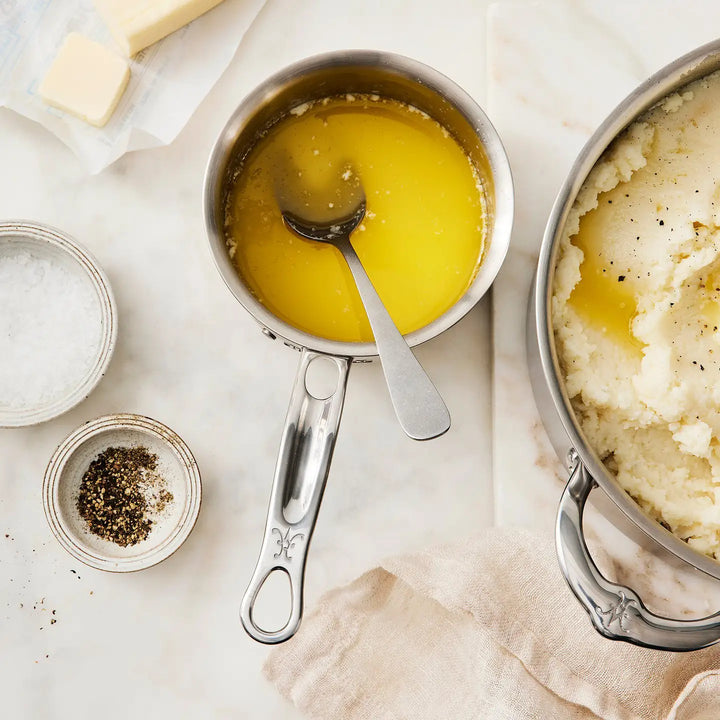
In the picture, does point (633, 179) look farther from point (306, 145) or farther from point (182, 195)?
point (182, 195)

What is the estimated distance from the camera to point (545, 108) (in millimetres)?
1190

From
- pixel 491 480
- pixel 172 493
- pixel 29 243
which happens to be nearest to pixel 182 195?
pixel 29 243

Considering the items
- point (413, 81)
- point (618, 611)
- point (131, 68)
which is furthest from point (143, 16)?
point (618, 611)

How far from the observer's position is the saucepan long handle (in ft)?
3.44

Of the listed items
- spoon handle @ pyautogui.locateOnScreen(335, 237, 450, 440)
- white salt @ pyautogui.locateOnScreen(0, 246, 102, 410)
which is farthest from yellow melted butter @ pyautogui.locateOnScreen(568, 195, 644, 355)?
white salt @ pyautogui.locateOnScreen(0, 246, 102, 410)

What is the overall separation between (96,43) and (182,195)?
0.88 feet

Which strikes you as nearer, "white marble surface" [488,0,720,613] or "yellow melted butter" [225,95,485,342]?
"yellow melted butter" [225,95,485,342]

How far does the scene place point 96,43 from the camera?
120 centimetres

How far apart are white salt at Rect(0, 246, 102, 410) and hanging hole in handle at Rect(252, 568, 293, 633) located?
439 mm

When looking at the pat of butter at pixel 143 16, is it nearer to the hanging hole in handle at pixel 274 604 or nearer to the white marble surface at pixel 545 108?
the white marble surface at pixel 545 108

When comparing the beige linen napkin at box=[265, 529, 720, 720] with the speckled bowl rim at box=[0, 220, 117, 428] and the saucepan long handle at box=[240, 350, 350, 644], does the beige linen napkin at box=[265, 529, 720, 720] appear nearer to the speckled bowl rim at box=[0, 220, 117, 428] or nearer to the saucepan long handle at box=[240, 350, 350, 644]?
the saucepan long handle at box=[240, 350, 350, 644]

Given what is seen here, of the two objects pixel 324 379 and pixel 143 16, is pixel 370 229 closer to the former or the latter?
pixel 324 379

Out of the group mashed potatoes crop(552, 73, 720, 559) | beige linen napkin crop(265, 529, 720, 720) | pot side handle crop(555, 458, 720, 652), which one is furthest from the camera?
beige linen napkin crop(265, 529, 720, 720)

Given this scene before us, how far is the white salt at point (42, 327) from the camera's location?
1.19 m
